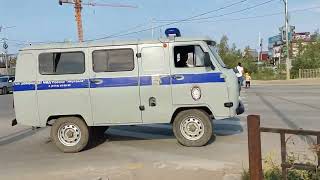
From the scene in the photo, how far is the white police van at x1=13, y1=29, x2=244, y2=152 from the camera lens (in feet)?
34.1

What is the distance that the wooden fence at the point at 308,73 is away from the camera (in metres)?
48.2

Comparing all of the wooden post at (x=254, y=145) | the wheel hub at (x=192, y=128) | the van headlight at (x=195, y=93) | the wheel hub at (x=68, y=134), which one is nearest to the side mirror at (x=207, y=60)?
the van headlight at (x=195, y=93)

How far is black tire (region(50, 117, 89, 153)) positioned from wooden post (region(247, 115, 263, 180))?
5.74m

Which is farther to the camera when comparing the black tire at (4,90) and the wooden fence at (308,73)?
the wooden fence at (308,73)

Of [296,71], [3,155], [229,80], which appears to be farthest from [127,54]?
[296,71]

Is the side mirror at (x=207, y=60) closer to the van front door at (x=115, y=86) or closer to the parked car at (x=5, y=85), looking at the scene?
the van front door at (x=115, y=86)

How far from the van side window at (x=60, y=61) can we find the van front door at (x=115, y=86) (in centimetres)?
30

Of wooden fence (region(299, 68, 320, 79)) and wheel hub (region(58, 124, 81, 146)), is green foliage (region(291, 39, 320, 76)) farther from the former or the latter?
wheel hub (region(58, 124, 81, 146))

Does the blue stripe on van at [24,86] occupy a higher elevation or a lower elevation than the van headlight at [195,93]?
higher

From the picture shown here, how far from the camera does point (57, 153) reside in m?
10.8

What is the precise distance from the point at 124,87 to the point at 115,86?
0.18m

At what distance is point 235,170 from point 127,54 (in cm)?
359

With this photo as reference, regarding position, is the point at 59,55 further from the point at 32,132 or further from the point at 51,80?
the point at 32,132

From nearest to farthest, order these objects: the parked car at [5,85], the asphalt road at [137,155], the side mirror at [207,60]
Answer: the asphalt road at [137,155] → the side mirror at [207,60] → the parked car at [5,85]
